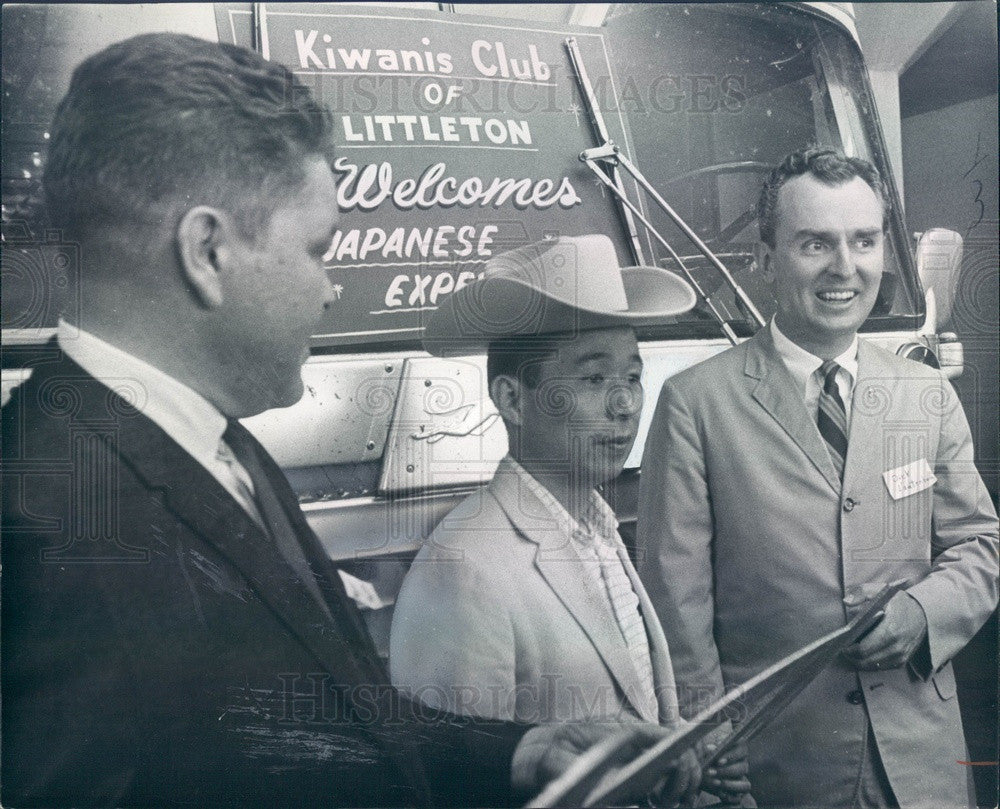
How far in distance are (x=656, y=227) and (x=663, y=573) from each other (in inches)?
37.0

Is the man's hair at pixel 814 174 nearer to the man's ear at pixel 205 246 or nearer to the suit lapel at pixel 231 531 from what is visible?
the man's ear at pixel 205 246

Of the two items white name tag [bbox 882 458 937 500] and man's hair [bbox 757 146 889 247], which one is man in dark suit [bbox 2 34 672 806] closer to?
white name tag [bbox 882 458 937 500]

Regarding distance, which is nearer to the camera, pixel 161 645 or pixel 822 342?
pixel 161 645

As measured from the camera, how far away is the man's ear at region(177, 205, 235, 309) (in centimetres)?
250

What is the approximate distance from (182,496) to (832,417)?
1755mm

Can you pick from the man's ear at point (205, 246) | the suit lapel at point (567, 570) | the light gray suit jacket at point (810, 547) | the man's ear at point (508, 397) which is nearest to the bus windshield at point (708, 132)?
the light gray suit jacket at point (810, 547)

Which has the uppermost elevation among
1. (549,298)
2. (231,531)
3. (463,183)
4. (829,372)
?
(463,183)

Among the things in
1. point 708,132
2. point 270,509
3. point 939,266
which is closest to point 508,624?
point 270,509

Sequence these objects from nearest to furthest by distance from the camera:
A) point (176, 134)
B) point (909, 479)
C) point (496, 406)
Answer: point (176, 134) < point (496, 406) < point (909, 479)

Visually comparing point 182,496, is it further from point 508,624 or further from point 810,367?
point 810,367

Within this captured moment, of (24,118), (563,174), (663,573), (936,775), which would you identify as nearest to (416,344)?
(563,174)

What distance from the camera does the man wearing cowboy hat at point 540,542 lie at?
8.46 feet

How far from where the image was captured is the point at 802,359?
2.74m

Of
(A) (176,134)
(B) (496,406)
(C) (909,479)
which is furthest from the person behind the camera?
(C) (909,479)
